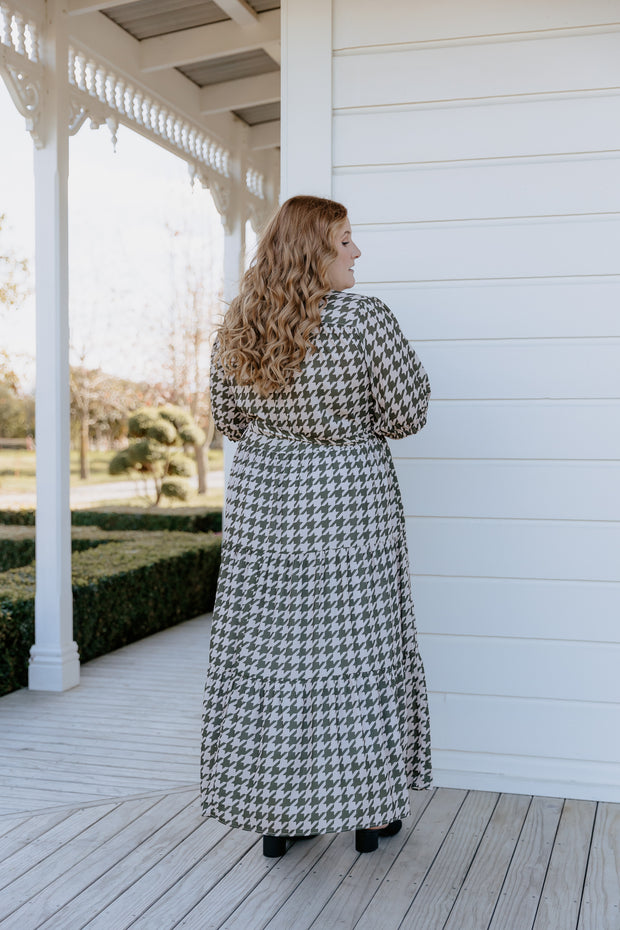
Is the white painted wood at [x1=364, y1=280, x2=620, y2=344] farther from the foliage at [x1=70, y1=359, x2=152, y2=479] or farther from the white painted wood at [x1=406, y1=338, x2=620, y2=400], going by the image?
the foliage at [x1=70, y1=359, x2=152, y2=479]

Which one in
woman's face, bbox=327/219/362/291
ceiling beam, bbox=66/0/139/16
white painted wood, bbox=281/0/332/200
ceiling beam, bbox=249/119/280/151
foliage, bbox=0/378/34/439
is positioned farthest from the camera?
foliage, bbox=0/378/34/439

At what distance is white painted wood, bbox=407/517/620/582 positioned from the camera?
2.80m

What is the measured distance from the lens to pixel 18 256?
8.09m

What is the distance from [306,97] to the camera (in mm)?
2904

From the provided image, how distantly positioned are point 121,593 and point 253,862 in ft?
8.62

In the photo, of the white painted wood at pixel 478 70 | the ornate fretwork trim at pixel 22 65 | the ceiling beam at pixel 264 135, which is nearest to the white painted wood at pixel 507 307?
the white painted wood at pixel 478 70

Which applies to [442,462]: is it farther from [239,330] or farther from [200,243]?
[200,243]

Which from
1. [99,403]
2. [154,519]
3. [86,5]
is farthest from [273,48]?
[99,403]

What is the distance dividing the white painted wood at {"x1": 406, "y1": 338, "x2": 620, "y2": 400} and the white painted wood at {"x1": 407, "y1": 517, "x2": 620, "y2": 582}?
0.37 m

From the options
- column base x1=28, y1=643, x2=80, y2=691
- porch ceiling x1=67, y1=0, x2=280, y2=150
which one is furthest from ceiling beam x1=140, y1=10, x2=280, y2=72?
column base x1=28, y1=643, x2=80, y2=691

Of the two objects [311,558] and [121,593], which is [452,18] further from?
[121,593]

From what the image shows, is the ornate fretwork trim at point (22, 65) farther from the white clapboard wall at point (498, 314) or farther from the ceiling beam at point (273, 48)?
the white clapboard wall at point (498, 314)

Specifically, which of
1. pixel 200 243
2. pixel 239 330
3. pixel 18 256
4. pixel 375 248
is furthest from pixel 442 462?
pixel 200 243

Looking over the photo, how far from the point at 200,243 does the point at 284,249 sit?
10027 mm
